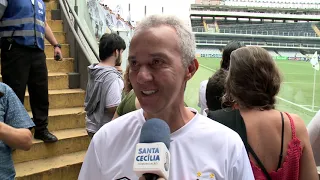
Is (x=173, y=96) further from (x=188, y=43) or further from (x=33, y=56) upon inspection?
(x=33, y=56)

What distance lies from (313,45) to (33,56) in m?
42.7

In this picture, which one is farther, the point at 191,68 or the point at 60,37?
the point at 60,37

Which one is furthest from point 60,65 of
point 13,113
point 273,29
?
point 273,29

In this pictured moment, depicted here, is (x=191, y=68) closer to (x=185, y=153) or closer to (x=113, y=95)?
(x=185, y=153)

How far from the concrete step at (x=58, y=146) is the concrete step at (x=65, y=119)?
80 millimetres

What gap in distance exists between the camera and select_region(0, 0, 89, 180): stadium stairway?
353 centimetres

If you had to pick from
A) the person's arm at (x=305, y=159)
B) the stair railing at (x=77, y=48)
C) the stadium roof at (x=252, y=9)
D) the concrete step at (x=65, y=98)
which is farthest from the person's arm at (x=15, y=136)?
the stadium roof at (x=252, y=9)

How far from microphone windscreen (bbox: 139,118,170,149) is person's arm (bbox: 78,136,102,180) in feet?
0.80

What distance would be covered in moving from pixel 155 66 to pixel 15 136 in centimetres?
97

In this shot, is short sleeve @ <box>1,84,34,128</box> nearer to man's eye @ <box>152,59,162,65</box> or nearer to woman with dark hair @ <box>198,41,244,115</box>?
man's eye @ <box>152,59,162,65</box>

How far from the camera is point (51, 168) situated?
3.53 m

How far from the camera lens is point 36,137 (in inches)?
146

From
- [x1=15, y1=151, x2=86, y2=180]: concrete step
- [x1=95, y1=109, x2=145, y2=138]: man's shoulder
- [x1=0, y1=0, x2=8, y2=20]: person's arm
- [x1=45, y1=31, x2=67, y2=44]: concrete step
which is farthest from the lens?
[x1=45, y1=31, x2=67, y2=44]: concrete step

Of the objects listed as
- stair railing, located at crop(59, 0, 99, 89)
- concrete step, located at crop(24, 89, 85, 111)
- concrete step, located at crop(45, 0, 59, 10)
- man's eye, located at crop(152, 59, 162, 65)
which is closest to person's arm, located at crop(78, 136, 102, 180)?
man's eye, located at crop(152, 59, 162, 65)
